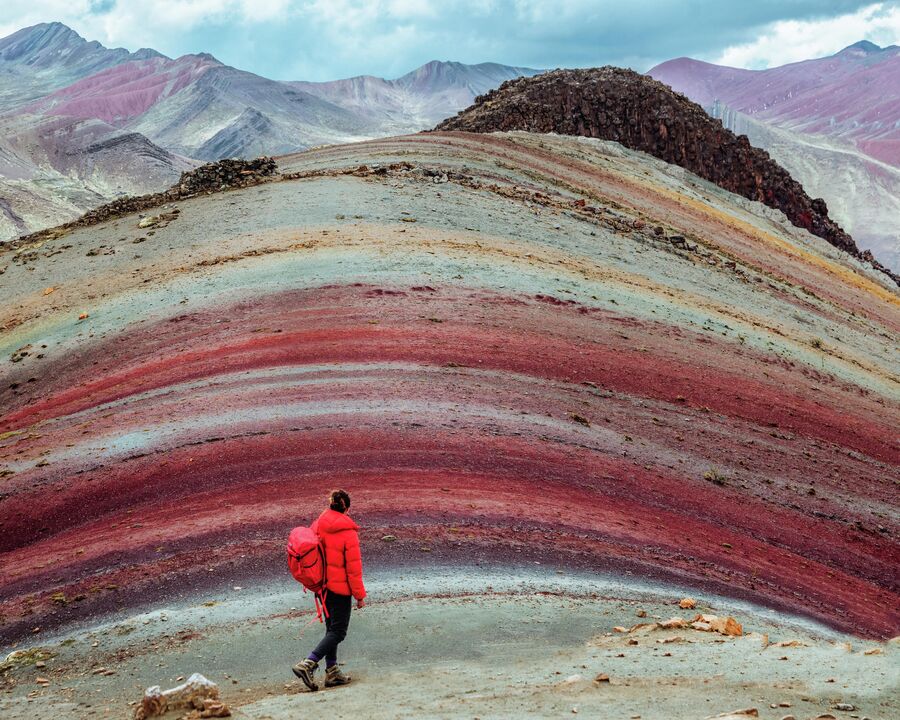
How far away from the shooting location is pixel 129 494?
30.7ft

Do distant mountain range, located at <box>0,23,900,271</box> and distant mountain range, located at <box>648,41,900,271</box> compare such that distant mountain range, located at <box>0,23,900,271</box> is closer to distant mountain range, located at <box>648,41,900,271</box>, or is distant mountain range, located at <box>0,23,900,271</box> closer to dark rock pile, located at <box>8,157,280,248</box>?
distant mountain range, located at <box>648,41,900,271</box>

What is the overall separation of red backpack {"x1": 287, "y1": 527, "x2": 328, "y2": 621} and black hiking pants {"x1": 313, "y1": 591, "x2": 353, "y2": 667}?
13cm

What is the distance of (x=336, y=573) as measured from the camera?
562 centimetres

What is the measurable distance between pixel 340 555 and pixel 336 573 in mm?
116

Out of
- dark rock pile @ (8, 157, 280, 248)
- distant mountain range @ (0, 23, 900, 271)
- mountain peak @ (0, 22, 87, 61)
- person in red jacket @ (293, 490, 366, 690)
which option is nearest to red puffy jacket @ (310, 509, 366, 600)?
person in red jacket @ (293, 490, 366, 690)

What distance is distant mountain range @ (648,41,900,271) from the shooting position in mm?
99312

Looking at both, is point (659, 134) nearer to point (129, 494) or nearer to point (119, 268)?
point (119, 268)

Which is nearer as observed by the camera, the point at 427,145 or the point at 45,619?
the point at 45,619

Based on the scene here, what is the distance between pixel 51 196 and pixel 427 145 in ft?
189

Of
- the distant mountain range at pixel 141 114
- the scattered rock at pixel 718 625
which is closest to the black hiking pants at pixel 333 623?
the scattered rock at pixel 718 625

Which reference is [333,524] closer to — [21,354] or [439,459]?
[439,459]

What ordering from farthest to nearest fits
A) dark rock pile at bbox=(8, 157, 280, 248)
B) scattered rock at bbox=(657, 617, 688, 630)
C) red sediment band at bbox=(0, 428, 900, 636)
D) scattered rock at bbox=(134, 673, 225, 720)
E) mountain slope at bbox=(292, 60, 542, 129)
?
mountain slope at bbox=(292, 60, 542, 129) → dark rock pile at bbox=(8, 157, 280, 248) → red sediment band at bbox=(0, 428, 900, 636) → scattered rock at bbox=(657, 617, 688, 630) → scattered rock at bbox=(134, 673, 225, 720)

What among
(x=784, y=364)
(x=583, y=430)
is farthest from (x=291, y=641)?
(x=784, y=364)

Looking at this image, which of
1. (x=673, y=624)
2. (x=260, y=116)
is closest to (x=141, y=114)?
(x=260, y=116)
